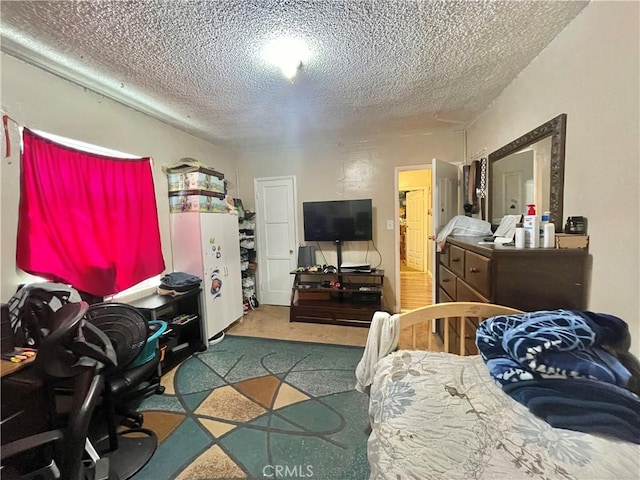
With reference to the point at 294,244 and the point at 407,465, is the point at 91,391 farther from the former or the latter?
the point at 294,244

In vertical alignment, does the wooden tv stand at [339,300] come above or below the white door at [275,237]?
below

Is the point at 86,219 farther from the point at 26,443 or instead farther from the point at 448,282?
→ the point at 448,282

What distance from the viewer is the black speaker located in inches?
159

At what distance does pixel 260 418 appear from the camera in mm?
1840

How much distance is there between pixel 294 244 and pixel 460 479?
3619 millimetres

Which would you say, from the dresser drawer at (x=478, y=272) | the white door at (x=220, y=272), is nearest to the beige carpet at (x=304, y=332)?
the white door at (x=220, y=272)

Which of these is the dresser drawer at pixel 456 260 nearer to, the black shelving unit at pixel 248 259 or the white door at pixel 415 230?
the black shelving unit at pixel 248 259

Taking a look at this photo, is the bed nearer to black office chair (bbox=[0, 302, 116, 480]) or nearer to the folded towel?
the folded towel

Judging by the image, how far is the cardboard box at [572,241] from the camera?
1.42 m

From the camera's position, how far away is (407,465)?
73 centimetres

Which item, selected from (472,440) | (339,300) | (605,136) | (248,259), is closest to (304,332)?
(339,300)

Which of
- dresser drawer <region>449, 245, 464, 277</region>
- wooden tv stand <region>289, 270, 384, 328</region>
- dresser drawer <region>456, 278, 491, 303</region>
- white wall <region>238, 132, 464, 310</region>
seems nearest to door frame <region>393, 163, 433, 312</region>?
white wall <region>238, 132, 464, 310</region>

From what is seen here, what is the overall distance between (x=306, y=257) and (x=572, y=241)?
3.04m

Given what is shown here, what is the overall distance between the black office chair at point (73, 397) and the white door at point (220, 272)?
162cm
